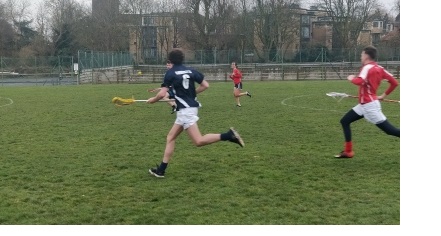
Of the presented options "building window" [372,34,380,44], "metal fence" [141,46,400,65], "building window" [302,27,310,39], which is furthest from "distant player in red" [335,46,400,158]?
"building window" [302,27,310,39]

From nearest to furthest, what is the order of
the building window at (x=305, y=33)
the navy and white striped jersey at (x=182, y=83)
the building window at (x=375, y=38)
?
1. the navy and white striped jersey at (x=182, y=83)
2. the building window at (x=375, y=38)
3. the building window at (x=305, y=33)

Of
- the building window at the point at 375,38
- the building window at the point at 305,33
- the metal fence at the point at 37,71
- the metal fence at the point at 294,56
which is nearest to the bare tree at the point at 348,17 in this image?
the metal fence at the point at 294,56

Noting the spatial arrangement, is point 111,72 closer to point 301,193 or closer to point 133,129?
point 133,129

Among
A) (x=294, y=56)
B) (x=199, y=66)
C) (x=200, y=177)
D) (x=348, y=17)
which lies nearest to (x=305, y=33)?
(x=348, y=17)

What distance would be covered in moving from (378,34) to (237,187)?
9233 cm

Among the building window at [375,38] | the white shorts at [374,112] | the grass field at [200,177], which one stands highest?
the building window at [375,38]

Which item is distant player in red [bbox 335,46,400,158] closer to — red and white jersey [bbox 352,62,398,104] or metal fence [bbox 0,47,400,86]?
red and white jersey [bbox 352,62,398,104]

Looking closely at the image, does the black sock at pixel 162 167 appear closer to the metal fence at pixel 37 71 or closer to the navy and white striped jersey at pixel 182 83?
the navy and white striped jersey at pixel 182 83

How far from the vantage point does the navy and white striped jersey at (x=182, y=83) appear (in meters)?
7.68

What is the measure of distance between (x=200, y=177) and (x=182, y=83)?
1.43 meters

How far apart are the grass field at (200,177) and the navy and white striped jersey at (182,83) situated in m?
1.15

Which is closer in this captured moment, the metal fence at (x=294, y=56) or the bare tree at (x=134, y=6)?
the metal fence at (x=294, y=56)
